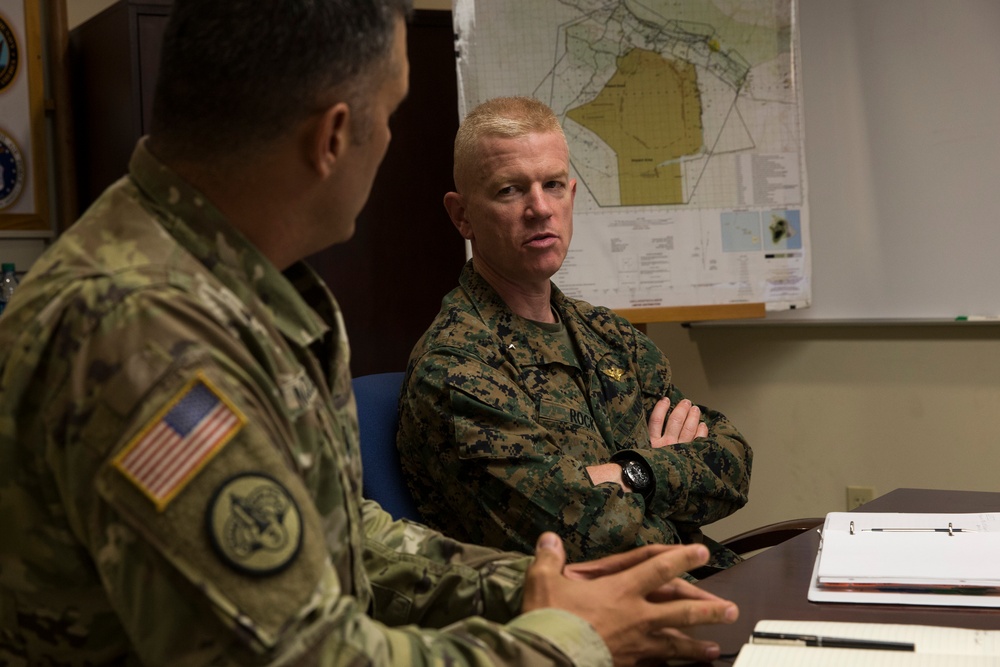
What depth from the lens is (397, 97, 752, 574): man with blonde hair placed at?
1686mm

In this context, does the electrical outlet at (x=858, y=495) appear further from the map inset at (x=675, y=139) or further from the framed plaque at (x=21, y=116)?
the framed plaque at (x=21, y=116)

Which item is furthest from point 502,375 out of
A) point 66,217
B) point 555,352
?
point 66,217

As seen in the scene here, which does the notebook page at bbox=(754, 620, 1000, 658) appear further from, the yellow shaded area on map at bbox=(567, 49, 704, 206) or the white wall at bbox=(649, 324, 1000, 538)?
the white wall at bbox=(649, 324, 1000, 538)

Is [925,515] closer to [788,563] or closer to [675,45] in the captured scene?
[788,563]

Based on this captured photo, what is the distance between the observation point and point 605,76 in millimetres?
2977

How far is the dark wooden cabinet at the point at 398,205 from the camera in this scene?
3.11 meters

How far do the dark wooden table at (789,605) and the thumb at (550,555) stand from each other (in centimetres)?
17

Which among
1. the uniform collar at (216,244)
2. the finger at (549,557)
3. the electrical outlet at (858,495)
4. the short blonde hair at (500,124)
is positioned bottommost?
the electrical outlet at (858,495)

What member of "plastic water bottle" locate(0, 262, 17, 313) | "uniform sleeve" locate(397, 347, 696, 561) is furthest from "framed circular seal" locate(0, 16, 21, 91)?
"uniform sleeve" locate(397, 347, 696, 561)

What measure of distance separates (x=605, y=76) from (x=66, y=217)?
5.90 ft

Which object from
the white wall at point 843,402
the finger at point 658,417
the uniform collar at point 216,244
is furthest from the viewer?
the white wall at point 843,402

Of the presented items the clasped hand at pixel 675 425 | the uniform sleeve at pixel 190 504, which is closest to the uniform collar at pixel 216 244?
the uniform sleeve at pixel 190 504

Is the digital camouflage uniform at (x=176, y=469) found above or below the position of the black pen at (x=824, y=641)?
above

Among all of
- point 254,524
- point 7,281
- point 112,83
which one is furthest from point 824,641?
point 7,281
